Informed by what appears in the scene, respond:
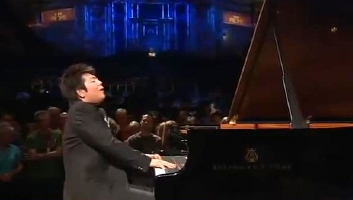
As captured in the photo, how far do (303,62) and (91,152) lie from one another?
1.91 metres

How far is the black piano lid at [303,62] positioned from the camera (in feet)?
13.5

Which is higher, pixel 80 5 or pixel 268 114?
pixel 80 5

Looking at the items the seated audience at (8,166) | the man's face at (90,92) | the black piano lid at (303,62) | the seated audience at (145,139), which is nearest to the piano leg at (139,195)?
the man's face at (90,92)

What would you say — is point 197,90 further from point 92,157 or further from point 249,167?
point 92,157

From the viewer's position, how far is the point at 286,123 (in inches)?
198

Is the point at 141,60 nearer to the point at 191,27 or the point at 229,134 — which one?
the point at 191,27

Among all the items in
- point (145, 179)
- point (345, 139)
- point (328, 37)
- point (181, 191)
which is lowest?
point (145, 179)

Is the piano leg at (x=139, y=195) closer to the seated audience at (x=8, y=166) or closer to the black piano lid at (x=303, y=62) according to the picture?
the black piano lid at (x=303, y=62)

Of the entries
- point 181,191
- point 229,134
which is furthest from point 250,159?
point 181,191

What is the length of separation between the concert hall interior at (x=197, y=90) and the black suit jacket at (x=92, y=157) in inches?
11.9

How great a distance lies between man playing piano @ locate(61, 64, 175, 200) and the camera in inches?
121

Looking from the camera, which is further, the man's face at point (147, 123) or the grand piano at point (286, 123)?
the man's face at point (147, 123)

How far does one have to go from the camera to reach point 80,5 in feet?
30.8

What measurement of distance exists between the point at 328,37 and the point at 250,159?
125cm
